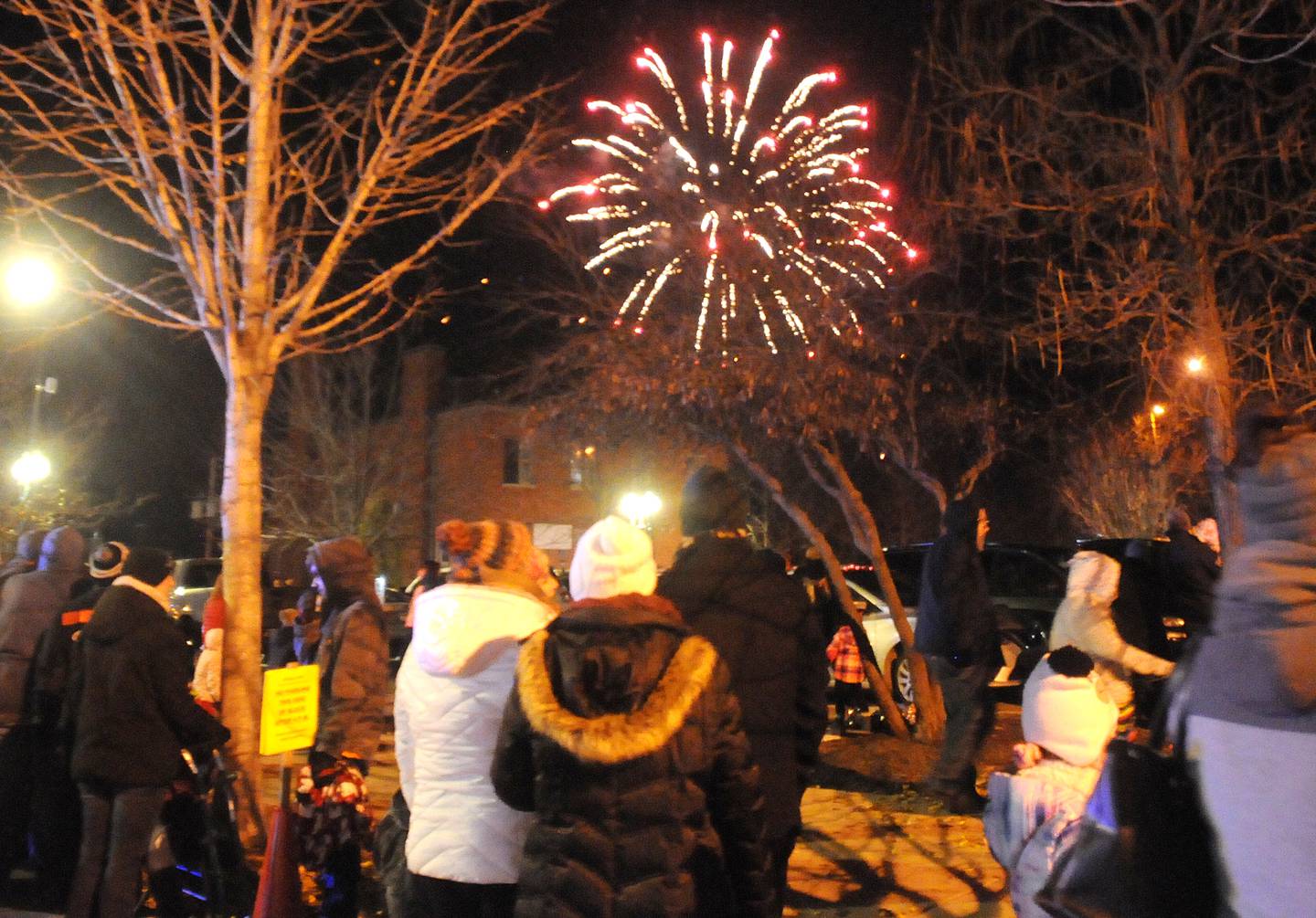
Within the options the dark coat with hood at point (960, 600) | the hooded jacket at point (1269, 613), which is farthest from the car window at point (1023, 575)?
the hooded jacket at point (1269, 613)

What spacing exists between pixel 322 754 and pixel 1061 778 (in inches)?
129

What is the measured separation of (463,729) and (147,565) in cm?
236

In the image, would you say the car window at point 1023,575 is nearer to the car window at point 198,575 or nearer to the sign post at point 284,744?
the sign post at point 284,744

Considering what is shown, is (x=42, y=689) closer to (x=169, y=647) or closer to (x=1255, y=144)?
(x=169, y=647)

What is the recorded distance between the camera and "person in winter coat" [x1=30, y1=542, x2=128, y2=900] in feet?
20.0

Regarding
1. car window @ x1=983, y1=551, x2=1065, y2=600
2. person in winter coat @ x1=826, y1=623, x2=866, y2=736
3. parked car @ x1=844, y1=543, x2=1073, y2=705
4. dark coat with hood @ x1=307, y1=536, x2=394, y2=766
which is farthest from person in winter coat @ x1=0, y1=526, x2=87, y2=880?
car window @ x1=983, y1=551, x2=1065, y2=600

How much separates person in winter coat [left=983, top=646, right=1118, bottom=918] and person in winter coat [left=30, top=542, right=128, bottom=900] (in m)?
4.41

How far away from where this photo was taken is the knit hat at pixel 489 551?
421cm

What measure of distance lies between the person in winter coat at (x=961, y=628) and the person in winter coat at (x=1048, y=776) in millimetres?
2755

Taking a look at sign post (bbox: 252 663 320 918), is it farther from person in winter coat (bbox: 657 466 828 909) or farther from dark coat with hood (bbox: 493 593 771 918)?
dark coat with hood (bbox: 493 593 771 918)

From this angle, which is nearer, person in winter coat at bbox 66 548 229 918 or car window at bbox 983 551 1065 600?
person in winter coat at bbox 66 548 229 918

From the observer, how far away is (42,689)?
6113mm

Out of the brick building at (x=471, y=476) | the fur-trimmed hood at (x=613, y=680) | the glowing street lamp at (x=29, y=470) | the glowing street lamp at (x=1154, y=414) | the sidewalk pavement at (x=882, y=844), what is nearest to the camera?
the fur-trimmed hood at (x=613, y=680)

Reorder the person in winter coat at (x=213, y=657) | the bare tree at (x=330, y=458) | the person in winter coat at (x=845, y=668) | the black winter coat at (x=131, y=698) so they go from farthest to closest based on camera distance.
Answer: the bare tree at (x=330, y=458)
the person in winter coat at (x=845, y=668)
the person in winter coat at (x=213, y=657)
the black winter coat at (x=131, y=698)
